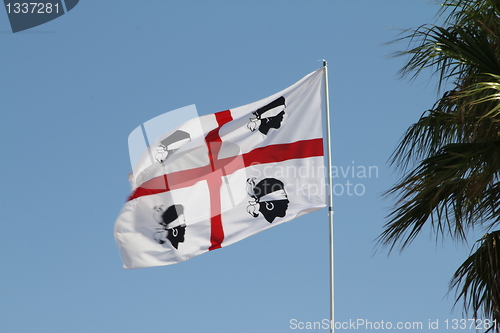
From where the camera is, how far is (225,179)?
478 inches

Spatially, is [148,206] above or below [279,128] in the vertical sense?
below

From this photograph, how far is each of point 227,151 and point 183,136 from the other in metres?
0.72

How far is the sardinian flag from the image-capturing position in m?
11.6

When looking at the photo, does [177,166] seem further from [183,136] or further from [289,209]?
[289,209]

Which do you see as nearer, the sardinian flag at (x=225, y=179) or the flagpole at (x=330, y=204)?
the flagpole at (x=330, y=204)

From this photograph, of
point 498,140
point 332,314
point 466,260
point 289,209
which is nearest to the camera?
point 498,140

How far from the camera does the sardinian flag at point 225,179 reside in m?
11.6

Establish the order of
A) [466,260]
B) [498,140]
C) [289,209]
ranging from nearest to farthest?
[498,140]
[466,260]
[289,209]

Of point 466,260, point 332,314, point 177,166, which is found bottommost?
point 332,314

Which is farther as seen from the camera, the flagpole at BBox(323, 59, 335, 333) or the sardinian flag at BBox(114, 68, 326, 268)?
the sardinian flag at BBox(114, 68, 326, 268)

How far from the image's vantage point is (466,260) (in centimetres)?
821

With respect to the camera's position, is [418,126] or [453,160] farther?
[418,126]

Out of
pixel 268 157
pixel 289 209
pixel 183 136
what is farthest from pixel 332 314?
pixel 183 136

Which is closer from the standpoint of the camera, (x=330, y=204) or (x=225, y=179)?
(x=330, y=204)
